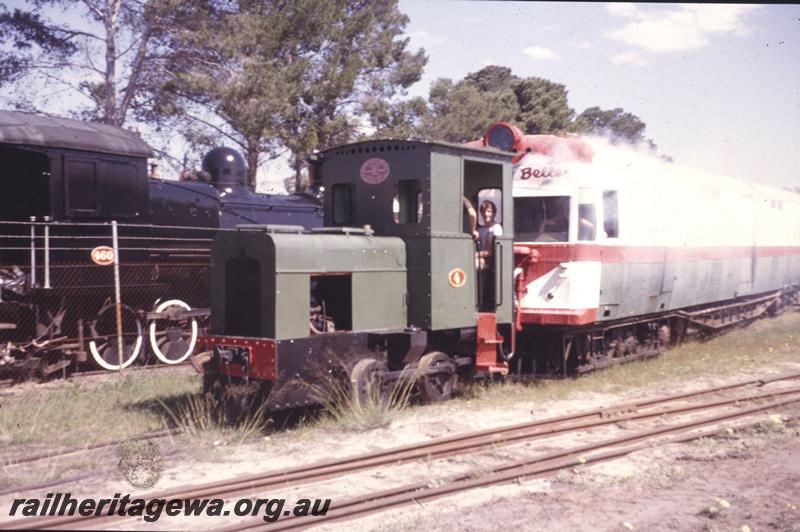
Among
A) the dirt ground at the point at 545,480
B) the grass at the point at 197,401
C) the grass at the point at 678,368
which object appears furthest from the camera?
the grass at the point at 678,368

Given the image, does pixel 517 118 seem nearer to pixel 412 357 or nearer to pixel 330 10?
pixel 330 10

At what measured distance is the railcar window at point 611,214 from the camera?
10.2m

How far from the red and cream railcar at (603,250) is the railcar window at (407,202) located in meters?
2.18

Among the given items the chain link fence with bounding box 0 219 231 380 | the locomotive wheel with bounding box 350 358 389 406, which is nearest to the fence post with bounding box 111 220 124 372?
the chain link fence with bounding box 0 219 231 380

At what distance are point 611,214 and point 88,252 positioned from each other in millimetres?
7067

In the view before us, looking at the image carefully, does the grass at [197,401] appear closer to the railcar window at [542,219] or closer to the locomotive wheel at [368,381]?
the locomotive wheel at [368,381]

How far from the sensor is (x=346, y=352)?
7309mm

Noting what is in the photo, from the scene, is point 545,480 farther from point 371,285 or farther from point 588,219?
point 588,219

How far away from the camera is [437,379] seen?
844 centimetres

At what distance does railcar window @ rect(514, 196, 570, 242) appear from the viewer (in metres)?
9.96

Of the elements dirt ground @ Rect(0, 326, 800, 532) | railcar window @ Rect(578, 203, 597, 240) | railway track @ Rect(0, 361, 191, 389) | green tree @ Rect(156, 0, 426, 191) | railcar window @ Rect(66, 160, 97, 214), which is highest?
green tree @ Rect(156, 0, 426, 191)

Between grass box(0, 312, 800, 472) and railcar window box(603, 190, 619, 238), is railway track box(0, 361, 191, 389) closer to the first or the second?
grass box(0, 312, 800, 472)

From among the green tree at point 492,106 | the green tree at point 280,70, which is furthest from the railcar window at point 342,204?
the green tree at point 492,106

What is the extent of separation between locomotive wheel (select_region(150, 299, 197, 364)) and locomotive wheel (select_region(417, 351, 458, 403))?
4.58 m
